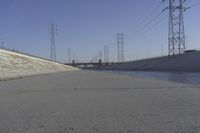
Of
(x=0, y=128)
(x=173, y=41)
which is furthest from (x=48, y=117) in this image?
(x=173, y=41)

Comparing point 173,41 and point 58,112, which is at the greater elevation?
point 173,41

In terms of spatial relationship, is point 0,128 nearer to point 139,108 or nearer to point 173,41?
point 139,108

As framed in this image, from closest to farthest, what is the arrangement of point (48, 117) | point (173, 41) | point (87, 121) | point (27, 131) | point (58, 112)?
point (27, 131)
point (87, 121)
point (48, 117)
point (58, 112)
point (173, 41)

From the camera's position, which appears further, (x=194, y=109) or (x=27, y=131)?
(x=194, y=109)

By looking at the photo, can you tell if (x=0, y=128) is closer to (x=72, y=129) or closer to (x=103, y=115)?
(x=72, y=129)

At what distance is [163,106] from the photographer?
13.0 metres

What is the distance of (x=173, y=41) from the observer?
83.7 meters

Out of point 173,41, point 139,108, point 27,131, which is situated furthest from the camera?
point 173,41

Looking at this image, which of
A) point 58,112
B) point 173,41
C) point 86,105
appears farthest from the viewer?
point 173,41

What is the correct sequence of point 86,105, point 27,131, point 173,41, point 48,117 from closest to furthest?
point 27,131 < point 48,117 < point 86,105 < point 173,41

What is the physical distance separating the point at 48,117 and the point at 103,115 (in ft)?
5.45

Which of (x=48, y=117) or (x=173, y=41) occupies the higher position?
(x=173, y=41)

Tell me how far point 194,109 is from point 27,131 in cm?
591

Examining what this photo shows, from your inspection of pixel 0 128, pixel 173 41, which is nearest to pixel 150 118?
pixel 0 128
